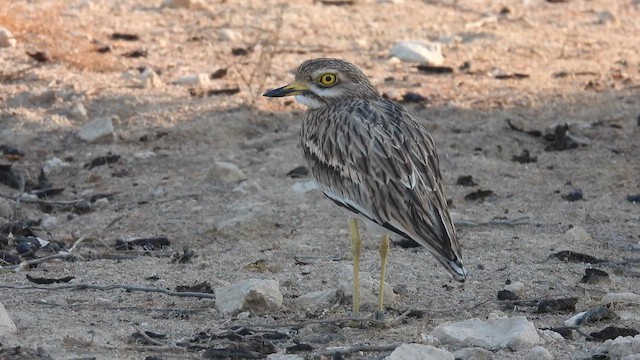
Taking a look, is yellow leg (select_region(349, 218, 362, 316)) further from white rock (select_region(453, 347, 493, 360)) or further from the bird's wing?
white rock (select_region(453, 347, 493, 360))

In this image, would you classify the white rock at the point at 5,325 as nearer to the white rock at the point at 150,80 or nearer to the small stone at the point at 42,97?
the small stone at the point at 42,97

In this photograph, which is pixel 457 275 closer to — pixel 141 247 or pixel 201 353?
pixel 201 353

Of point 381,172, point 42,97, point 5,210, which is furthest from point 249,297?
point 42,97

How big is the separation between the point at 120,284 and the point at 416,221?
1.30 metres

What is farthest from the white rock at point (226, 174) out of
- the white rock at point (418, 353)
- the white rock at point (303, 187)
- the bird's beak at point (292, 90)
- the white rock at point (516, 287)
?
the white rock at point (418, 353)

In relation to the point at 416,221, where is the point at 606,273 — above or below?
below

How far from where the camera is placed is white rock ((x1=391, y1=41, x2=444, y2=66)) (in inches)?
344

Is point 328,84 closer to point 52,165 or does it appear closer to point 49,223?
point 49,223

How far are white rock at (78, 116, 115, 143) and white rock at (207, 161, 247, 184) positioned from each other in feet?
2.95

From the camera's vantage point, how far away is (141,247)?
5621 millimetres

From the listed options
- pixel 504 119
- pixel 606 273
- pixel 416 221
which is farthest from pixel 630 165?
pixel 416 221

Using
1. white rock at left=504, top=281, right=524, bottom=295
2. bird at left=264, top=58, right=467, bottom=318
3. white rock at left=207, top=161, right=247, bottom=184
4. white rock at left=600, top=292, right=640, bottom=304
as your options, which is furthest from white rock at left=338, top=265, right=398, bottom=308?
white rock at left=207, top=161, right=247, bottom=184

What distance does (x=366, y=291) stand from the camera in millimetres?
4809

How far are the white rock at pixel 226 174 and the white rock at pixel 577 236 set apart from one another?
72.4 inches
